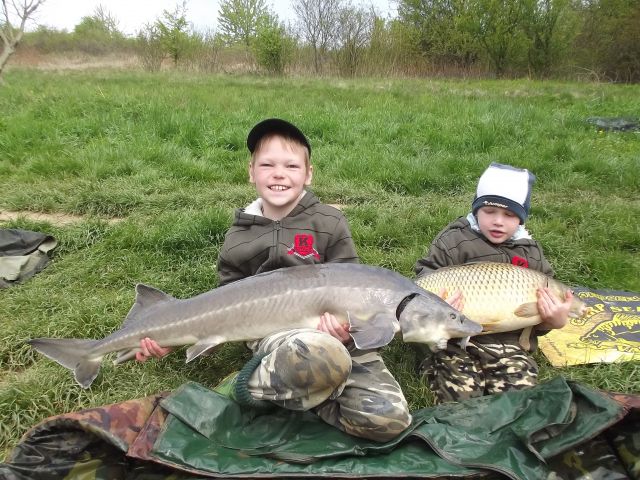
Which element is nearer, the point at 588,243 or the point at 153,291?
the point at 153,291

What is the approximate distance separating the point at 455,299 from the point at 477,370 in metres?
0.43

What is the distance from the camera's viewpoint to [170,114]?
7.61 meters

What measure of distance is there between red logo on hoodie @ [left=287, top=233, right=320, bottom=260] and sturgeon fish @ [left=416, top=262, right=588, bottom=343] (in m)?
0.64

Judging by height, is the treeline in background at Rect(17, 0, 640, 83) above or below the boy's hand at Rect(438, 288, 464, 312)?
above

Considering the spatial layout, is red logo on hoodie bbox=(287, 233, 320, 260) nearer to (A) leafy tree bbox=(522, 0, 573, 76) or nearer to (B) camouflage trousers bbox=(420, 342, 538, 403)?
(B) camouflage trousers bbox=(420, 342, 538, 403)

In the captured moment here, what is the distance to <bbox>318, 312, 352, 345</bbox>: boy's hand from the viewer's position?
7.18 ft

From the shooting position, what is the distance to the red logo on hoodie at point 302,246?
2.63 metres

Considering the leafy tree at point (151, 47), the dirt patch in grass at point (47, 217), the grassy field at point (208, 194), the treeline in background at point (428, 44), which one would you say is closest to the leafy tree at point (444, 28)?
the treeline in background at point (428, 44)

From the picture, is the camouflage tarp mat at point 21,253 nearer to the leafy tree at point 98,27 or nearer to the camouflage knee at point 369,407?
the camouflage knee at point 369,407

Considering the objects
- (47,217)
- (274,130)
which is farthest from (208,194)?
(274,130)

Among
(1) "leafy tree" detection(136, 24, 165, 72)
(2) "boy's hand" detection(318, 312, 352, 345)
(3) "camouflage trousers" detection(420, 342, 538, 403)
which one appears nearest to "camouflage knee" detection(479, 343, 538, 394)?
(3) "camouflage trousers" detection(420, 342, 538, 403)

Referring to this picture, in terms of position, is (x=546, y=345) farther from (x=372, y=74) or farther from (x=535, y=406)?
(x=372, y=74)

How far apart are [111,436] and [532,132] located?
688 centimetres

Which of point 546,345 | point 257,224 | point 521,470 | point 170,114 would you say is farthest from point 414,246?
point 170,114
